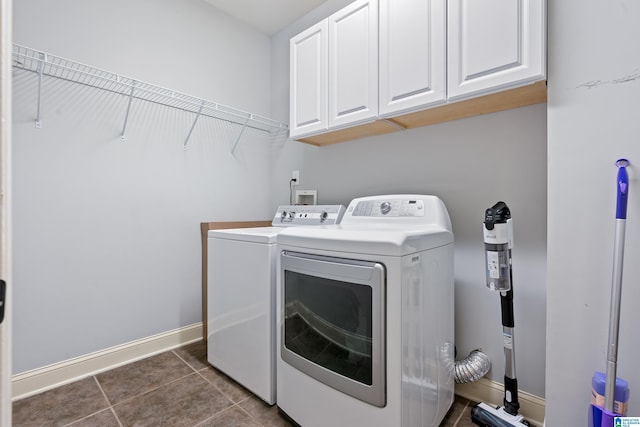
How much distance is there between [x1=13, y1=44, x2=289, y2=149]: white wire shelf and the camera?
1.57 meters

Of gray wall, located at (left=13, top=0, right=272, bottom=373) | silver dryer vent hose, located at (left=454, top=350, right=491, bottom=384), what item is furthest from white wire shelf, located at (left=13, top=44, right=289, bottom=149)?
silver dryer vent hose, located at (left=454, top=350, right=491, bottom=384)

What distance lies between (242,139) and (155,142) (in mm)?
720

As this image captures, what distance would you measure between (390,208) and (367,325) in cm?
76

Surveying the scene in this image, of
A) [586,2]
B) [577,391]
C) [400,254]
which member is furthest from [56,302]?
[586,2]

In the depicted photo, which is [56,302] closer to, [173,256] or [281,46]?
[173,256]

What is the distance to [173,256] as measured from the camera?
2188 millimetres

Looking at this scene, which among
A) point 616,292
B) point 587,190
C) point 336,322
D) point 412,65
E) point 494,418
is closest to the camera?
point 616,292

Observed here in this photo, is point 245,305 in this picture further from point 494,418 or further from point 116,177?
point 494,418

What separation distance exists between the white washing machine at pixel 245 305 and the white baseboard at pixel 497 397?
3.41 ft

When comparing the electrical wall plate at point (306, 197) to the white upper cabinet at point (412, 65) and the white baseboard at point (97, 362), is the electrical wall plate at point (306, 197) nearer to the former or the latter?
the white upper cabinet at point (412, 65)

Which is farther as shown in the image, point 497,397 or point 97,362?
point 97,362

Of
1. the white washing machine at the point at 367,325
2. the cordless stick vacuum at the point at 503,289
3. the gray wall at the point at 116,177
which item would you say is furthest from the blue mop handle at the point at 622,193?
the gray wall at the point at 116,177

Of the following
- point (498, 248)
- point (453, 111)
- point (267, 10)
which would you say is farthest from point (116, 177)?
point (498, 248)

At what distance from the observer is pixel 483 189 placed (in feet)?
5.25
